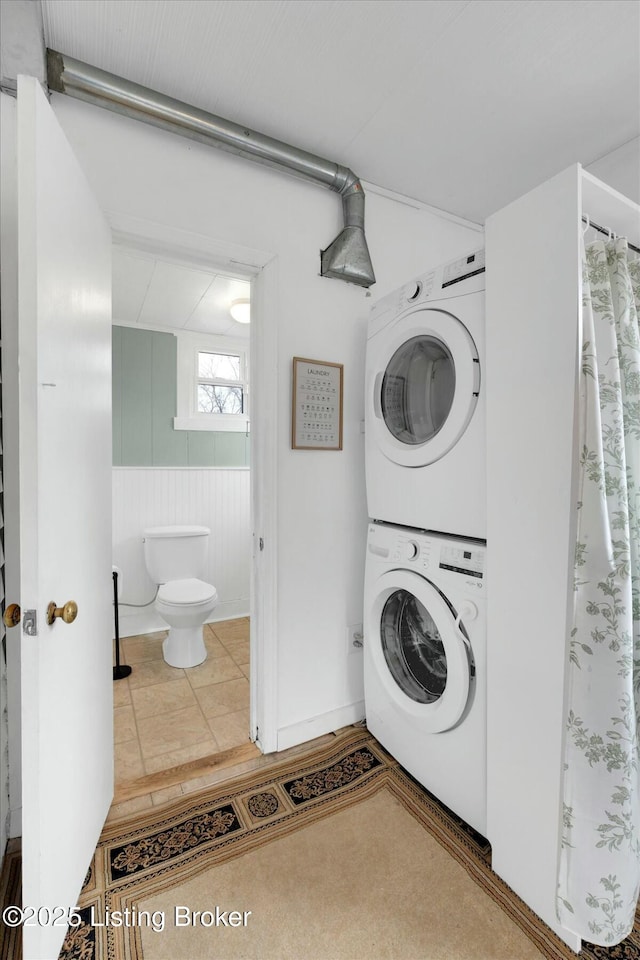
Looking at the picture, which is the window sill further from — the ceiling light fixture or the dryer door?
the dryer door

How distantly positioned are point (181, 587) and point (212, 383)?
5.39 ft

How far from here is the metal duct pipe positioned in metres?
1.36

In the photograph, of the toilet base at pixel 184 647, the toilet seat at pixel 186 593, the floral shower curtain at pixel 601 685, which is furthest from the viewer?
the toilet base at pixel 184 647

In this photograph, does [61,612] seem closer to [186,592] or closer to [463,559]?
[463,559]

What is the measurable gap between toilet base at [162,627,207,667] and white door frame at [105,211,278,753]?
3.18 ft

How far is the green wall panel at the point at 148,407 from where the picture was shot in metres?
3.12

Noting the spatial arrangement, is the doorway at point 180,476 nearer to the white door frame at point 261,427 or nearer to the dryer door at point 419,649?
the white door frame at point 261,427

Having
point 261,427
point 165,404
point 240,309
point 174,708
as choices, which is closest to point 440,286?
point 261,427

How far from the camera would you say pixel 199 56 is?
1.38 meters

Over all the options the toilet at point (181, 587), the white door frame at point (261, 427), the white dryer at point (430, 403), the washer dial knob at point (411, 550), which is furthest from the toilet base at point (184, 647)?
the washer dial knob at point (411, 550)

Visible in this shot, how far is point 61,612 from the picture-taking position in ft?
3.22

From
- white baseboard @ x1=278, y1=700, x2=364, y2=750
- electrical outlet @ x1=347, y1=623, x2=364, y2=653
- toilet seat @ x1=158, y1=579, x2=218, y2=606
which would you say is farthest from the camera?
toilet seat @ x1=158, y1=579, x2=218, y2=606

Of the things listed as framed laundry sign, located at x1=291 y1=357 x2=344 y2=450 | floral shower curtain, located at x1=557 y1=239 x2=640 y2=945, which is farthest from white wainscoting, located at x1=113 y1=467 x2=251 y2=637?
floral shower curtain, located at x1=557 y1=239 x2=640 y2=945

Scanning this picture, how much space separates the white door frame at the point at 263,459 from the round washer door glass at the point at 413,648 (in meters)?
0.48
